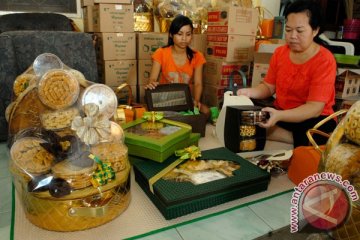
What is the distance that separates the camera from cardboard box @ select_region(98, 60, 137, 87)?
223cm

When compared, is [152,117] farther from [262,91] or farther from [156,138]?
[262,91]

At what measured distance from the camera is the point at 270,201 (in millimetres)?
730

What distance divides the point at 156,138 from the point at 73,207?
352 millimetres

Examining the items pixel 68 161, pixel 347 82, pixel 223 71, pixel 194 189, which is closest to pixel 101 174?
pixel 68 161

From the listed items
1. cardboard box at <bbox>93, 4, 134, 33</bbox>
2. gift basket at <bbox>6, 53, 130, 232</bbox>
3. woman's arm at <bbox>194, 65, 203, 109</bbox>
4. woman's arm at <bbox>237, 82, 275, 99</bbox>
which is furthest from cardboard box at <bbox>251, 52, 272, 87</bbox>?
gift basket at <bbox>6, 53, 130, 232</bbox>

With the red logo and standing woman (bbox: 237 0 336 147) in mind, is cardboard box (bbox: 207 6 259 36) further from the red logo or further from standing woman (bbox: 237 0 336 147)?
the red logo

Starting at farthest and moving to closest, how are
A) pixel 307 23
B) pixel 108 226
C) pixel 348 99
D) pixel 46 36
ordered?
pixel 46 36 → pixel 348 99 → pixel 307 23 → pixel 108 226

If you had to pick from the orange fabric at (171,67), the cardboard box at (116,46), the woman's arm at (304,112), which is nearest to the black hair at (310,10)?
the woman's arm at (304,112)

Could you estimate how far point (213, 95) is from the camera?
7.37 ft

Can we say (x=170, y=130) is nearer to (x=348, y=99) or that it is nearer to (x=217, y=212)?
(x=217, y=212)

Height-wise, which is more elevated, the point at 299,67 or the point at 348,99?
the point at 299,67

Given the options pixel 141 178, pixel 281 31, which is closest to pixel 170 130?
pixel 141 178

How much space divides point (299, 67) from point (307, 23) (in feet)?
0.64

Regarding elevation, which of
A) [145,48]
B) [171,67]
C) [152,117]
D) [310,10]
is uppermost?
[310,10]
